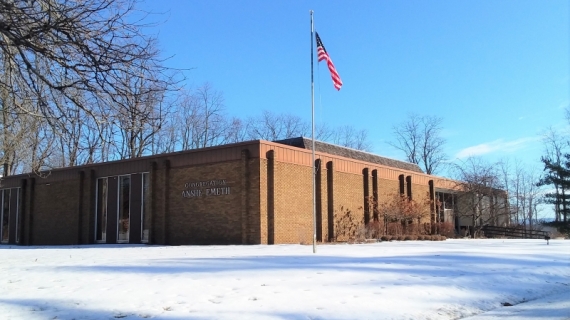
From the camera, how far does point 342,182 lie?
30.9 metres

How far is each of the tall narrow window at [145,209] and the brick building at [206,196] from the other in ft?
0.19

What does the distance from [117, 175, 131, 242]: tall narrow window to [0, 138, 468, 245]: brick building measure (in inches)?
2.4

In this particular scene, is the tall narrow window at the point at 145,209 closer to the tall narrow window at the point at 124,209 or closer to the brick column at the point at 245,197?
the tall narrow window at the point at 124,209

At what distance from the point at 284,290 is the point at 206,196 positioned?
1791cm

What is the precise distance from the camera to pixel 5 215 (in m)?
39.3

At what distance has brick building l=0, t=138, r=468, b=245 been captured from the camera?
25.3 meters

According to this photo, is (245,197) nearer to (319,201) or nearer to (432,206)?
(319,201)

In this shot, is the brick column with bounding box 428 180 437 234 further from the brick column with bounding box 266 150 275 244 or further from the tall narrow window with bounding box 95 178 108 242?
the tall narrow window with bounding box 95 178 108 242

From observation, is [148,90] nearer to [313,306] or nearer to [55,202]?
[313,306]

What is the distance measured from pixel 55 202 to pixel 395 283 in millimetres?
30983

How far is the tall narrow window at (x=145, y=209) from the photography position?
29.1 m

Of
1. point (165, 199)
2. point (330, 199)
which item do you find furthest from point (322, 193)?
point (165, 199)

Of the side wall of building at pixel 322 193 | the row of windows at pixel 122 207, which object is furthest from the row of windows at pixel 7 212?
the side wall of building at pixel 322 193

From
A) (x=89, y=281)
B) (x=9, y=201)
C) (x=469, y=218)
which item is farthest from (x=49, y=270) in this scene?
(x=469, y=218)
